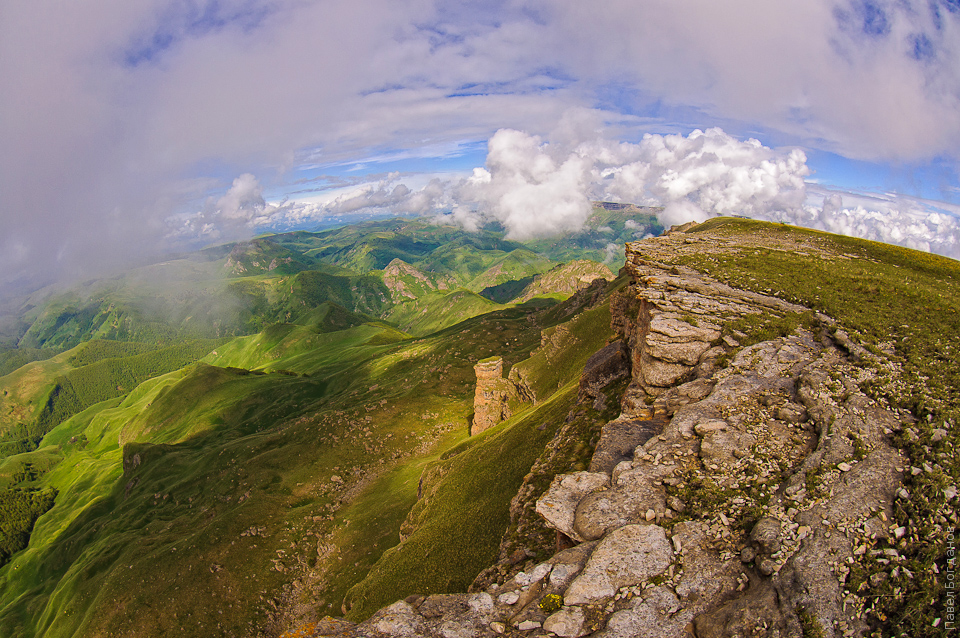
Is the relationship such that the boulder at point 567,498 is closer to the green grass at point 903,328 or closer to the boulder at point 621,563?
the boulder at point 621,563

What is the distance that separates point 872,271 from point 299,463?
12540 cm

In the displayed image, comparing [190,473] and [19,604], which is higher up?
[190,473]

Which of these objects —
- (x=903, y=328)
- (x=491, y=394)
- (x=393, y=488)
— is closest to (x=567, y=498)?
(x=903, y=328)

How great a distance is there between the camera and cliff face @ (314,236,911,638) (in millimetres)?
15328

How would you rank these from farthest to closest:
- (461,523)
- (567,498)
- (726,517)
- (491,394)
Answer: (491,394) < (461,523) < (567,498) < (726,517)

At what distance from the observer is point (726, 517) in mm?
18984

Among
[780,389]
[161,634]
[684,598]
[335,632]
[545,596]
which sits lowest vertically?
[161,634]

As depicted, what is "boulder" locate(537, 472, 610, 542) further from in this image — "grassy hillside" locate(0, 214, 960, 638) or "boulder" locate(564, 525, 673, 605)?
"grassy hillside" locate(0, 214, 960, 638)

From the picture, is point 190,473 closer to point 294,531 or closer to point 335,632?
point 294,531

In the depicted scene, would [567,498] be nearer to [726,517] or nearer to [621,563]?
[621,563]

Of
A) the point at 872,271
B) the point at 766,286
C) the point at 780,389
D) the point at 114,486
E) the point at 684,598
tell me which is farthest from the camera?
the point at 114,486

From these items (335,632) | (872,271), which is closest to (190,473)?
(335,632)

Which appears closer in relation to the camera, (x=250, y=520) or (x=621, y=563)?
(x=621, y=563)

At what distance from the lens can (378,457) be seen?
114 m
